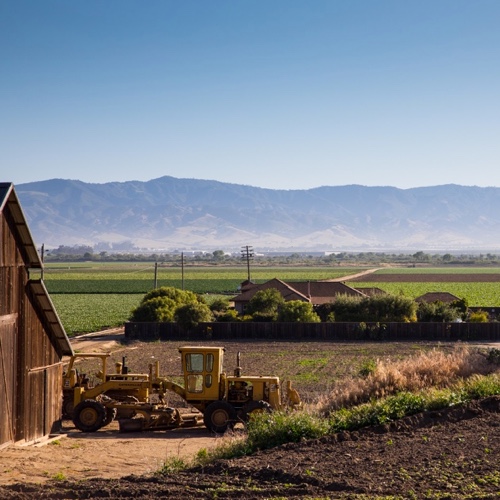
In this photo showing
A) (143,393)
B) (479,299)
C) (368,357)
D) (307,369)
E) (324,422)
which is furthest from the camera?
(479,299)

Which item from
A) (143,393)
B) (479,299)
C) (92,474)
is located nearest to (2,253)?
(92,474)

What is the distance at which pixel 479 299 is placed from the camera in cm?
9625

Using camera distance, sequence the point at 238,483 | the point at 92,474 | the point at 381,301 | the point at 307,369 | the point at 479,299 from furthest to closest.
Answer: the point at 479,299 → the point at 381,301 → the point at 307,369 → the point at 92,474 → the point at 238,483

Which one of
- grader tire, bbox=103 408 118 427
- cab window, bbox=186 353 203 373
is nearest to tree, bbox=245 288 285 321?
grader tire, bbox=103 408 118 427

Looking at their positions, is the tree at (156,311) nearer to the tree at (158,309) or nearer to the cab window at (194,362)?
the tree at (158,309)

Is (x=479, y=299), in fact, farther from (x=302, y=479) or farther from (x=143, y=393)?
(x=302, y=479)

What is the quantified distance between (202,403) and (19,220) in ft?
27.1

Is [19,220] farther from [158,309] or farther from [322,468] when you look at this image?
[158,309]

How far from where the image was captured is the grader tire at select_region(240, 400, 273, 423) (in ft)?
85.8

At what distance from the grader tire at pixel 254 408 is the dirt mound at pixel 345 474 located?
23.5ft

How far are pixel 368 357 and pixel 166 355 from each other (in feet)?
36.9

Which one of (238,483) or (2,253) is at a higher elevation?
(2,253)

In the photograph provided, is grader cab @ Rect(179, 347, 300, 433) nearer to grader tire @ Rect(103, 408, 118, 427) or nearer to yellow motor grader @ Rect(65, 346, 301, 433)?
yellow motor grader @ Rect(65, 346, 301, 433)

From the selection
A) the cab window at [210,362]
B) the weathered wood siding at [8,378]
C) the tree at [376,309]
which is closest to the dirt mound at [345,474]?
the weathered wood siding at [8,378]
